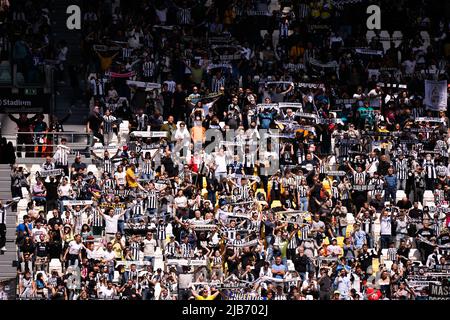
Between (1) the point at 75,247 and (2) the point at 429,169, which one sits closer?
(1) the point at 75,247

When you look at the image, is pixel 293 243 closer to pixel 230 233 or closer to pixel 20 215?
pixel 230 233

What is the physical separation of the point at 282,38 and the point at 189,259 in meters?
9.32

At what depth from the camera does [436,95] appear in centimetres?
4691

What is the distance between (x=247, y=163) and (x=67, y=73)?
608cm

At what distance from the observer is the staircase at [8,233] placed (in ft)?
136

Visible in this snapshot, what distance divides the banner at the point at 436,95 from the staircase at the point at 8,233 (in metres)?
11.2

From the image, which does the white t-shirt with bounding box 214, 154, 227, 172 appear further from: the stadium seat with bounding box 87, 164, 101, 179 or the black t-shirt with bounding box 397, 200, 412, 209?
the black t-shirt with bounding box 397, 200, 412, 209

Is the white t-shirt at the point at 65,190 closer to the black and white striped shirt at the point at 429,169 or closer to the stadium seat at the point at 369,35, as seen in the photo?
the black and white striped shirt at the point at 429,169

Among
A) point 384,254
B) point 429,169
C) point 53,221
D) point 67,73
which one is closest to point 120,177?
point 53,221

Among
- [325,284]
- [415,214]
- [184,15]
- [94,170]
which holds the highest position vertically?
[184,15]

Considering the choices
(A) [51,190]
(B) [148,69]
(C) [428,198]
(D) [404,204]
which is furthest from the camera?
(B) [148,69]

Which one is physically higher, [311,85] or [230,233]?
[311,85]

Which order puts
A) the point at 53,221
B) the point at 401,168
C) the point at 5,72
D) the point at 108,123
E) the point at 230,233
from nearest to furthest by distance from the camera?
the point at 53,221, the point at 230,233, the point at 401,168, the point at 108,123, the point at 5,72
